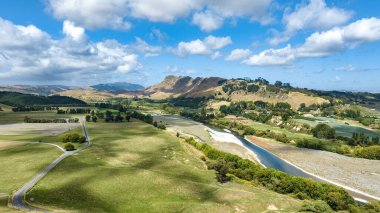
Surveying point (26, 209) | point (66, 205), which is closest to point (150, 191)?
point (66, 205)

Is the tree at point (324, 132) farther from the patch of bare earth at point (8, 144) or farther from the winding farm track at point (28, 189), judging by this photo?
the patch of bare earth at point (8, 144)

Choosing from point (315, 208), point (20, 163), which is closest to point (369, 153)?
point (315, 208)

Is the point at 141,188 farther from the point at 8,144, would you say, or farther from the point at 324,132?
the point at 324,132

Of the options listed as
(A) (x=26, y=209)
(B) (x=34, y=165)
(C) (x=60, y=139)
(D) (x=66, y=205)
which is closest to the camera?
(A) (x=26, y=209)

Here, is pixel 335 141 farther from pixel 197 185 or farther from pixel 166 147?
pixel 197 185

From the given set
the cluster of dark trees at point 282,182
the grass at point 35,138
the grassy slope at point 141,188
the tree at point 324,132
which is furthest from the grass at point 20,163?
the tree at point 324,132
